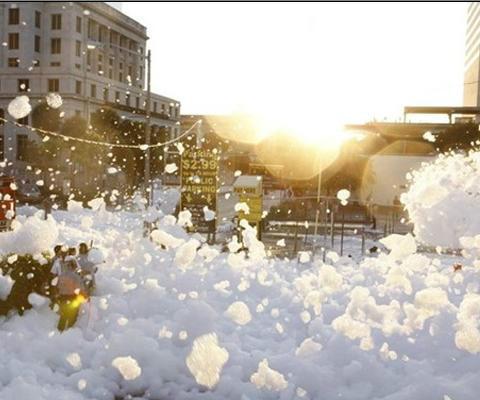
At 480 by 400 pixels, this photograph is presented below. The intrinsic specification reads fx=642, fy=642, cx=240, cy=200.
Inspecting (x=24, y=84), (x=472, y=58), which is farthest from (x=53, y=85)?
(x=472, y=58)

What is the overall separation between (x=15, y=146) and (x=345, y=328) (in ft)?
186

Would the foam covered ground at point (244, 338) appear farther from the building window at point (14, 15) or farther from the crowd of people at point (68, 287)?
the building window at point (14, 15)

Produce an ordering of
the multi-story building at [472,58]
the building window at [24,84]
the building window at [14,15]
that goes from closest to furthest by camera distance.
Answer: the building window at [24,84] < the building window at [14,15] < the multi-story building at [472,58]

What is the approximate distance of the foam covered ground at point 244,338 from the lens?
31.7ft

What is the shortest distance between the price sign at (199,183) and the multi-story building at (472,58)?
276 feet

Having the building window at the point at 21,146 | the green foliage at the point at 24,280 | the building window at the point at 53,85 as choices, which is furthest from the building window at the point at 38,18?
the green foliage at the point at 24,280

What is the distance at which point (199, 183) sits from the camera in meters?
21.7

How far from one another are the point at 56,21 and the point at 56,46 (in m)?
2.60

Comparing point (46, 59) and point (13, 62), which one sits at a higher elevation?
point (46, 59)

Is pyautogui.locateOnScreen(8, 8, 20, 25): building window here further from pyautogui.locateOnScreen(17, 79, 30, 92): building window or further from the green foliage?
the green foliage

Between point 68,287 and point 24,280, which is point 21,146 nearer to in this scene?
point 24,280

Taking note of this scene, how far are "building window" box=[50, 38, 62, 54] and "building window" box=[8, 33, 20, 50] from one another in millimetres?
3296

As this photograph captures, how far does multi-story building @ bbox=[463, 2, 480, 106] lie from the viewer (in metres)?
101

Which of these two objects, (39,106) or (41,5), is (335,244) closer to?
(39,106)
